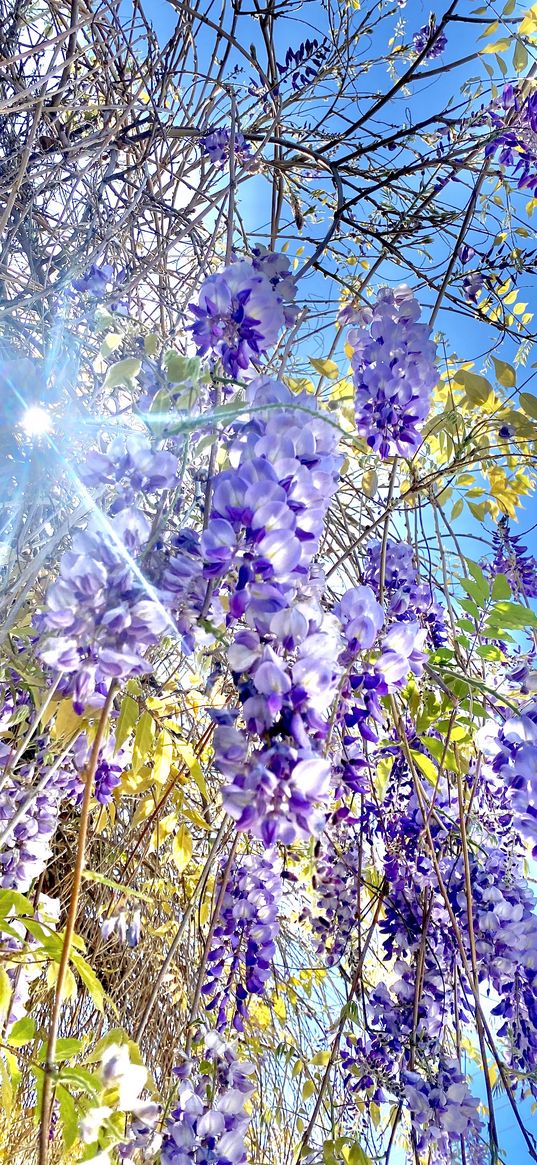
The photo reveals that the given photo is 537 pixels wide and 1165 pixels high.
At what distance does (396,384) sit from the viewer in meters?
0.84

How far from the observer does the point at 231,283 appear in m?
0.69

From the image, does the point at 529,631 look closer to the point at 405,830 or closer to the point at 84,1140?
the point at 405,830

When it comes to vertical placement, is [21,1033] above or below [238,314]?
below

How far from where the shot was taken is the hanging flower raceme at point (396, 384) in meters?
0.83

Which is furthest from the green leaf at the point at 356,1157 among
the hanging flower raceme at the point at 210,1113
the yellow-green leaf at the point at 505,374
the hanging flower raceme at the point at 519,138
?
the hanging flower raceme at the point at 519,138

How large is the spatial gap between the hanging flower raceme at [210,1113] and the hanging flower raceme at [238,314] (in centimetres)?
85

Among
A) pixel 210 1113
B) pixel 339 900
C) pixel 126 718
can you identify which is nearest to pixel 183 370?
pixel 126 718

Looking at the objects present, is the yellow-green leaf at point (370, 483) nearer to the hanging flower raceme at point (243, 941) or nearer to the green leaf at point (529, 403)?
the green leaf at point (529, 403)

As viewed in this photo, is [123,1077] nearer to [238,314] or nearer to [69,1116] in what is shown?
[69,1116]

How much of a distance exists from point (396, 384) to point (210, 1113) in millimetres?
880

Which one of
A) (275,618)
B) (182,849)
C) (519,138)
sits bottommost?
(182,849)

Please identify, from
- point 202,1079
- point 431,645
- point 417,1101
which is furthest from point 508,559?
point 202,1079

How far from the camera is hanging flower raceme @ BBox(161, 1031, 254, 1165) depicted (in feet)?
2.74

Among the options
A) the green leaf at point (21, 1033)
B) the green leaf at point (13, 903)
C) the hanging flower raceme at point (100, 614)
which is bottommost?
the green leaf at point (21, 1033)
